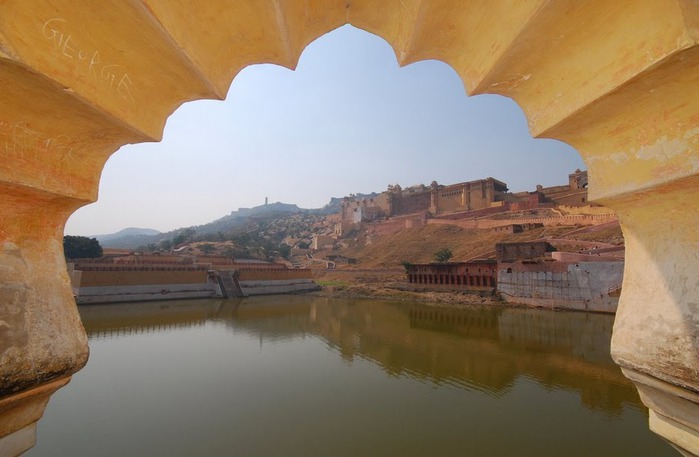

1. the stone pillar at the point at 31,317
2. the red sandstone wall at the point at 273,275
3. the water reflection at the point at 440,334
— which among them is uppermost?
the stone pillar at the point at 31,317

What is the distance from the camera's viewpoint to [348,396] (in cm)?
948

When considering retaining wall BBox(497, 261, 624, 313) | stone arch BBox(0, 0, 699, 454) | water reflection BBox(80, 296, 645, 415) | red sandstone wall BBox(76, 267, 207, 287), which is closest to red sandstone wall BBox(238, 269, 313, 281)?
red sandstone wall BBox(76, 267, 207, 287)

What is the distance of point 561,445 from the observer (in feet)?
22.8

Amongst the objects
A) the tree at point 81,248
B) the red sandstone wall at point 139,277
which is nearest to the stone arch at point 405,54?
the red sandstone wall at point 139,277

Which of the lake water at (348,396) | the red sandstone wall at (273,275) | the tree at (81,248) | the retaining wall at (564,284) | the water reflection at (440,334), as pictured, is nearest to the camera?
the lake water at (348,396)

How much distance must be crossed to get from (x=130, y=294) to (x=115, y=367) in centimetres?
1966

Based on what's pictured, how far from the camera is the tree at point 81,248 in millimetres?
37156

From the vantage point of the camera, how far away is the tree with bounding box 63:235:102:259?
3716 centimetres

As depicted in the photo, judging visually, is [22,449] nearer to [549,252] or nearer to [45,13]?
[45,13]

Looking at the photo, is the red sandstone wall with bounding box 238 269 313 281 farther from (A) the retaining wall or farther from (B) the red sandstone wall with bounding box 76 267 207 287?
(A) the retaining wall

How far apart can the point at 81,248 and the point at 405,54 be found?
154ft

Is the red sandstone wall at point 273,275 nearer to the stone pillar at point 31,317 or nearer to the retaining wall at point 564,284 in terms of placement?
the retaining wall at point 564,284

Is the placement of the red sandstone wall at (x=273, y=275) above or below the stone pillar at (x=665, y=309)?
below

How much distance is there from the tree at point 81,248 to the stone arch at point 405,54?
45.6 m
